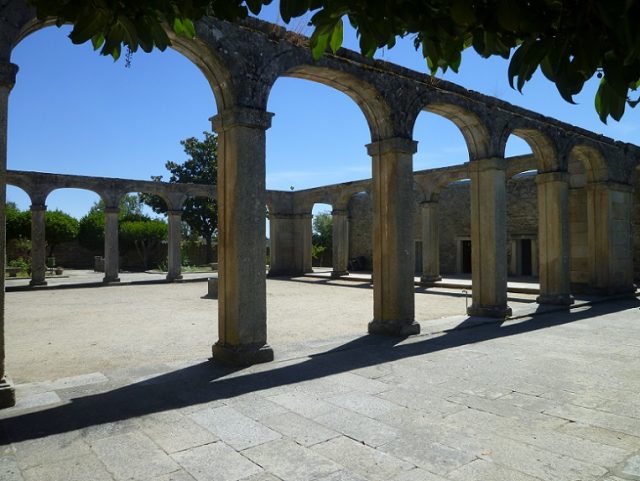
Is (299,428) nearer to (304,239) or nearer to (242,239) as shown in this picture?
(242,239)

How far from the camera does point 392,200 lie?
23.0ft

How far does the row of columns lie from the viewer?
17312 mm

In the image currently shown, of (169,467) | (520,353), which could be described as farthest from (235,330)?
(520,353)

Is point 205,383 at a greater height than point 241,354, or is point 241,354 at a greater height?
point 241,354

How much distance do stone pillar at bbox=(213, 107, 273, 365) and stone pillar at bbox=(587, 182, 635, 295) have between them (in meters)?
9.67

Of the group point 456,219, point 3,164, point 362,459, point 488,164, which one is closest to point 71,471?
point 362,459

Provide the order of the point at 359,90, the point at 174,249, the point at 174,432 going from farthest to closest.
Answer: the point at 174,249
the point at 359,90
the point at 174,432

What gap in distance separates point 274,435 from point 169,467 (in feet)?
2.49

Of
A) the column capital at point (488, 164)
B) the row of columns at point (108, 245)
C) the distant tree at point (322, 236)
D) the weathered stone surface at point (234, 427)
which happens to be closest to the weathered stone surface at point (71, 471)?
the weathered stone surface at point (234, 427)

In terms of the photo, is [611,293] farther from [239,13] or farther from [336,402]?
[239,13]

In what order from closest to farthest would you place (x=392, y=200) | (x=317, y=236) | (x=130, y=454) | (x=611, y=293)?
(x=130, y=454) < (x=392, y=200) < (x=611, y=293) < (x=317, y=236)

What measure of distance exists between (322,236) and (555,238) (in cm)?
2501

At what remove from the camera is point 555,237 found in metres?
9.97

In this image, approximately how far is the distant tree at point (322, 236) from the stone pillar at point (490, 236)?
1909 centimetres
